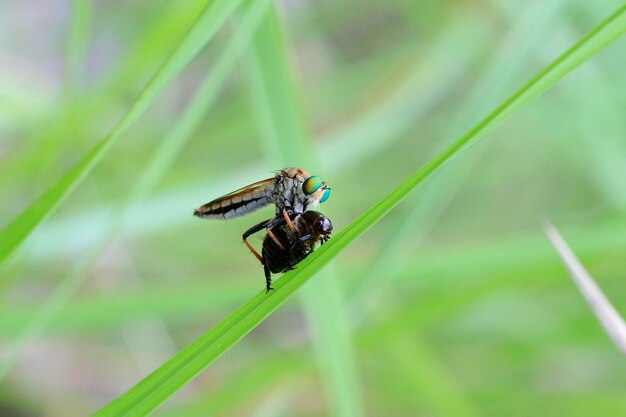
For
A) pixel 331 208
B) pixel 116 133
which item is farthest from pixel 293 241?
pixel 331 208

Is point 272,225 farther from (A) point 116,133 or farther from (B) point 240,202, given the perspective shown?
(A) point 116,133

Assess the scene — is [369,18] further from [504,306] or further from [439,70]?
[504,306]

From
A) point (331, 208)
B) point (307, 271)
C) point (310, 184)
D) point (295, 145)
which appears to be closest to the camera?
point (307, 271)

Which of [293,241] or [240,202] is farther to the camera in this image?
[240,202]

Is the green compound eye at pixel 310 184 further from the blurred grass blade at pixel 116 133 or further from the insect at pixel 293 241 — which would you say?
the blurred grass blade at pixel 116 133

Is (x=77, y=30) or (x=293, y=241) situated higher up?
(x=77, y=30)

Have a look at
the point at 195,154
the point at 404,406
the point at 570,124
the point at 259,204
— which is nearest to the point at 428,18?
the point at 570,124

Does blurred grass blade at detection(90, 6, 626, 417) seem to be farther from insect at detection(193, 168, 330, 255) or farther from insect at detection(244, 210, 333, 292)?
insect at detection(193, 168, 330, 255)
